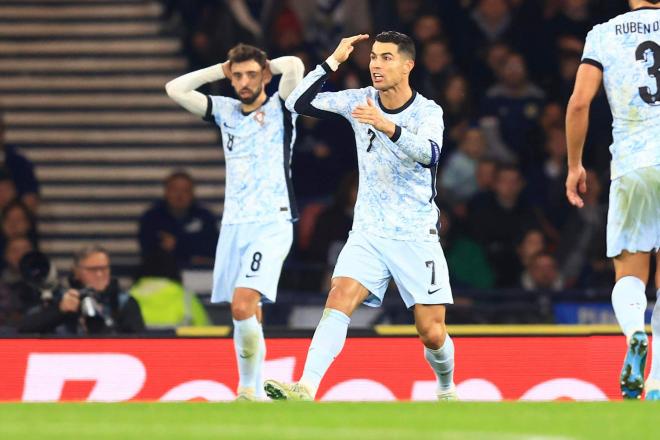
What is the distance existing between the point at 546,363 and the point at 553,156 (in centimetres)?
418

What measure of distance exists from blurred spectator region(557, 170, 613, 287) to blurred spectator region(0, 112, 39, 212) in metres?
4.87

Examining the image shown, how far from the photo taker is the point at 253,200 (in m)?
11.9

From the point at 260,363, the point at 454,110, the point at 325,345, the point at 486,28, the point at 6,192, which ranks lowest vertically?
the point at 260,363

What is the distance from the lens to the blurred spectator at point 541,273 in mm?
15430

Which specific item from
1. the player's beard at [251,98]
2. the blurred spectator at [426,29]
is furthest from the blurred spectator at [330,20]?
the player's beard at [251,98]

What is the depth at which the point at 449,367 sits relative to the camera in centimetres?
1104

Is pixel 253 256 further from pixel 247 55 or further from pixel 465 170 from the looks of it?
pixel 465 170

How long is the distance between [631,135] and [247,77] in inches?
116

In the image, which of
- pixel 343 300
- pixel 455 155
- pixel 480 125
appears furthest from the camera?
pixel 480 125

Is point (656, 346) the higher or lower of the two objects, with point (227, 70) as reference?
lower

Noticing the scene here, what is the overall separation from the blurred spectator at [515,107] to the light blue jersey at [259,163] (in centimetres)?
523

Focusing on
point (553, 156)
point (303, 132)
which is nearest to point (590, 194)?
point (553, 156)

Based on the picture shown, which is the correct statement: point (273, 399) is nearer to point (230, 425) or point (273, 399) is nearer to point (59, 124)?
point (230, 425)

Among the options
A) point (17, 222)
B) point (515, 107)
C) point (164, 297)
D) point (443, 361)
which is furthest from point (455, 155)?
point (443, 361)
